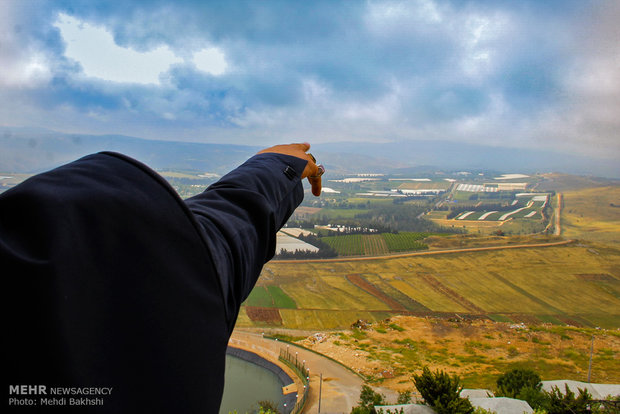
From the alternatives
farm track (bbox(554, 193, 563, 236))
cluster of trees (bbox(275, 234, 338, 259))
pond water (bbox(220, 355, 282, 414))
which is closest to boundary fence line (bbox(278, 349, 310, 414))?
pond water (bbox(220, 355, 282, 414))

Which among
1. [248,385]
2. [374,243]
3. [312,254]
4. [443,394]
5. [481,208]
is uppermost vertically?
[443,394]

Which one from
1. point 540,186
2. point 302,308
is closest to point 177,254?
point 302,308

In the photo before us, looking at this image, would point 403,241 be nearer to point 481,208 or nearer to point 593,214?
point 481,208

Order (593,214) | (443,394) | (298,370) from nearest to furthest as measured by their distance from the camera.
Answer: (443,394), (298,370), (593,214)

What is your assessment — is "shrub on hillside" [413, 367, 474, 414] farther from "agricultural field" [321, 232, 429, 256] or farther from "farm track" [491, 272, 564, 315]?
"agricultural field" [321, 232, 429, 256]

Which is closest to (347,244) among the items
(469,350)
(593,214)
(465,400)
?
(469,350)

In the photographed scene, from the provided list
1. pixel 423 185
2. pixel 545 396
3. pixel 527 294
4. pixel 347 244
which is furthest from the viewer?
pixel 423 185
